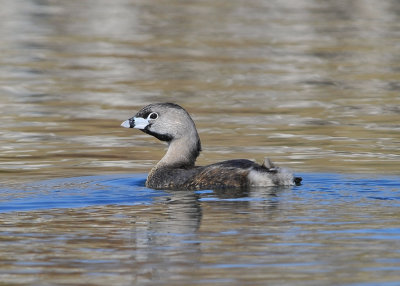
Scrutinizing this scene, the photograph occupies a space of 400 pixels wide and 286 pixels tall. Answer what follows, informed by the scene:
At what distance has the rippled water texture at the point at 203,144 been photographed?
8.57 m

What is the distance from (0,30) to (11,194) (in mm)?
19513

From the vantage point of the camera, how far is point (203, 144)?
15.8 m

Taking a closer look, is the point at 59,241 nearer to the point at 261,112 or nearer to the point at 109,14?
the point at 261,112

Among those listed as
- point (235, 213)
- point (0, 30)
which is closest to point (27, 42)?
point (0, 30)

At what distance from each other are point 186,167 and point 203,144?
2.95 m

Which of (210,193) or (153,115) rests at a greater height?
(153,115)

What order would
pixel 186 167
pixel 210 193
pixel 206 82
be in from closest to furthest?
pixel 210 193 → pixel 186 167 → pixel 206 82

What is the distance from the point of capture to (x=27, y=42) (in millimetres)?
28156

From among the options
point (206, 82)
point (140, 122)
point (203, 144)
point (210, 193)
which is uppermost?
point (206, 82)

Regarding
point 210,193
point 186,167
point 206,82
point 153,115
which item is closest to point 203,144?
point 153,115

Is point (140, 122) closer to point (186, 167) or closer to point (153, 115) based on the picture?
point (153, 115)

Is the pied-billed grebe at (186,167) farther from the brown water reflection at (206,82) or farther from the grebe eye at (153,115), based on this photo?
the brown water reflection at (206,82)

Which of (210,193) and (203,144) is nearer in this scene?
(210,193)

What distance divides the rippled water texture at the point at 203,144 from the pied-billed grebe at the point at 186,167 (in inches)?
8.1
